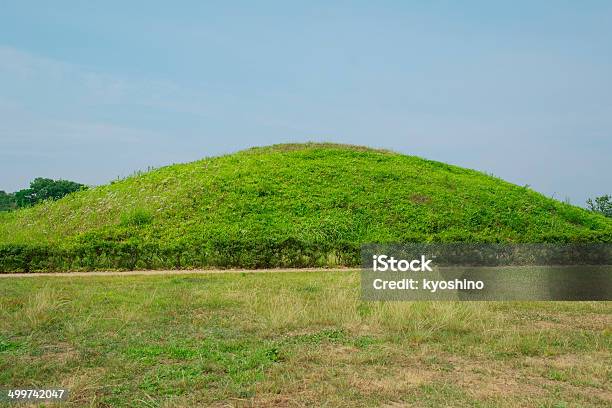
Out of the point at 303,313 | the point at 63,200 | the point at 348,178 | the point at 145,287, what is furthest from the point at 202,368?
the point at 63,200

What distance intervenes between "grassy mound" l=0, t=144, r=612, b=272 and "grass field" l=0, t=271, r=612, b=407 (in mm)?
4767

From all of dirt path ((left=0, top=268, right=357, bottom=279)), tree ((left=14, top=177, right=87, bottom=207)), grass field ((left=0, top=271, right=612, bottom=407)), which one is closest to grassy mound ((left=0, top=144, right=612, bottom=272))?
dirt path ((left=0, top=268, right=357, bottom=279))

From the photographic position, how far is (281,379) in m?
5.19

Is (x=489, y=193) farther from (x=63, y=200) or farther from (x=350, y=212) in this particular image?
(x=63, y=200)

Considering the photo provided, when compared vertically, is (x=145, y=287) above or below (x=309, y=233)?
below

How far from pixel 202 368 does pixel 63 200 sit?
68.4ft

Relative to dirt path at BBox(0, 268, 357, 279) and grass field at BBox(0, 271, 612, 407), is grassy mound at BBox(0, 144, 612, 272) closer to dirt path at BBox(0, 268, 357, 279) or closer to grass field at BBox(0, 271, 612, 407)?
dirt path at BBox(0, 268, 357, 279)

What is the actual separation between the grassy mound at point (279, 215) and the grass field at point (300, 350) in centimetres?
477

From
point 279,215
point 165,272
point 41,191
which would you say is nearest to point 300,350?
point 165,272

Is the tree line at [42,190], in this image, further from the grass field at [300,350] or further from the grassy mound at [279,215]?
the grass field at [300,350]

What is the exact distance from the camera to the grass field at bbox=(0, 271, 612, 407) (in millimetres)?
4992

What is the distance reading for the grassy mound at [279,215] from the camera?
14.4 metres

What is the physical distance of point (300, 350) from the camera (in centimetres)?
615

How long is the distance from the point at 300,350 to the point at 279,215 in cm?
1219
